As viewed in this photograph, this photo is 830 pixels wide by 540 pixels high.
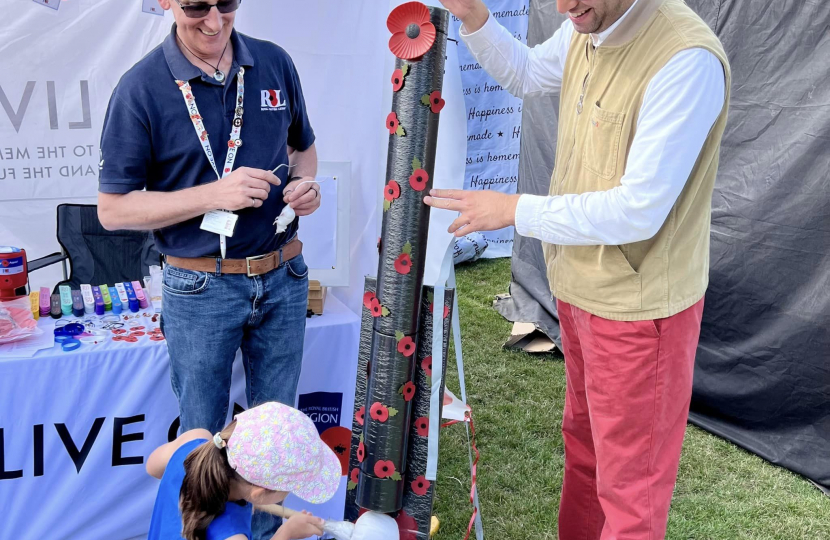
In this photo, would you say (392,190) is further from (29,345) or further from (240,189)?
(29,345)

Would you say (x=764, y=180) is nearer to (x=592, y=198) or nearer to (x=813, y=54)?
(x=813, y=54)

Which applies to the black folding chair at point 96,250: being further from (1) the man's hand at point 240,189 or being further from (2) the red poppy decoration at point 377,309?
(2) the red poppy decoration at point 377,309

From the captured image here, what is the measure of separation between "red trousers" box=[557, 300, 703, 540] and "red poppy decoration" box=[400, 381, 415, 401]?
1.48ft

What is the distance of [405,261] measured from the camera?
5.91ft

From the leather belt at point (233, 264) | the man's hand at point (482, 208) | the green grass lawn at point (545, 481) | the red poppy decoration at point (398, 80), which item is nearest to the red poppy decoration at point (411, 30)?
the red poppy decoration at point (398, 80)

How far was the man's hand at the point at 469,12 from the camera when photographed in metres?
1.85

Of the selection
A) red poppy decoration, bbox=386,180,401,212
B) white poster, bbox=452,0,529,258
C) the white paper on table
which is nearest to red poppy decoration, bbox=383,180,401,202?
red poppy decoration, bbox=386,180,401,212

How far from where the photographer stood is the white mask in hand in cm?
204

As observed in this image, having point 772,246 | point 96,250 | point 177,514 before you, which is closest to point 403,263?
point 177,514

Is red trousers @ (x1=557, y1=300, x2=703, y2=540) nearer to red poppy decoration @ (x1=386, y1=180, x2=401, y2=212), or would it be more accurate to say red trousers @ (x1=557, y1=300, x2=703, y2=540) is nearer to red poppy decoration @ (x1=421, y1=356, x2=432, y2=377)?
red poppy decoration @ (x1=421, y1=356, x2=432, y2=377)

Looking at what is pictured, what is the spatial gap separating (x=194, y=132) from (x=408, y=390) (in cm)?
87

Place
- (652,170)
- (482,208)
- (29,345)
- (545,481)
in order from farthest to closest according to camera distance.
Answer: (545,481) < (29,345) < (482,208) < (652,170)

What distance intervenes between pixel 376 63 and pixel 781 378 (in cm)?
227

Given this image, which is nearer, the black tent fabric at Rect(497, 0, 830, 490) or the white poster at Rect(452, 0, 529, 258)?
the black tent fabric at Rect(497, 0, 830, 490)
